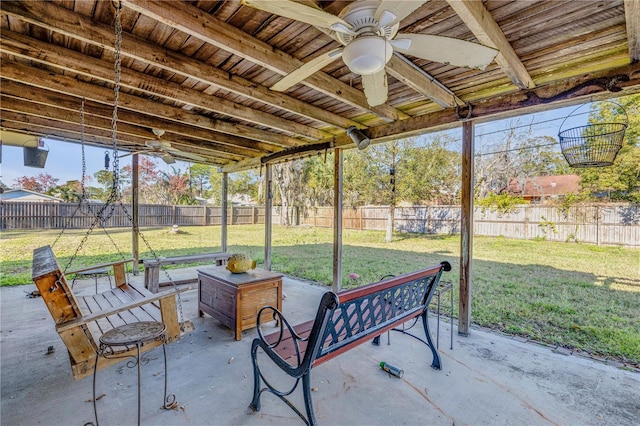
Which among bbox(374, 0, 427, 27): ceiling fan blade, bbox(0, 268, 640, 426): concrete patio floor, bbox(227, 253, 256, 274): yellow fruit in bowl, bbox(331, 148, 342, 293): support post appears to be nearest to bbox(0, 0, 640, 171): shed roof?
bbox(374, 0, 427, 27): ceiling fan blade

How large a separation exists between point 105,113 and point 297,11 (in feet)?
11.2

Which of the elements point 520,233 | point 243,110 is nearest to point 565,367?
point 243,110

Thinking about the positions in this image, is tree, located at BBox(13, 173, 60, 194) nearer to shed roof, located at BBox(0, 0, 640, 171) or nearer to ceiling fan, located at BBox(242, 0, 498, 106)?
shed roof, located at BBox(0, 0, 640, 171)

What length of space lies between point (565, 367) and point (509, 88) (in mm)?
2551

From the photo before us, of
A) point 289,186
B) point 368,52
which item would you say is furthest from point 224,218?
point 289,186

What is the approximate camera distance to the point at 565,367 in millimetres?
2375

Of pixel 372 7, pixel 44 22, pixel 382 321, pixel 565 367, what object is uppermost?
pixel 44 22

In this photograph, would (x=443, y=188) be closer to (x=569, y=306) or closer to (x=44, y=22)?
(x=569, y=306)

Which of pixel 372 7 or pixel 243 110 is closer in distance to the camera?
pixel 372 7

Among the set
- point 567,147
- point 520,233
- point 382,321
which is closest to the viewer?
point 382,321

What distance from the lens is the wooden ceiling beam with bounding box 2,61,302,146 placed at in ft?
8.20

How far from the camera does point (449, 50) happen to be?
1513 mm

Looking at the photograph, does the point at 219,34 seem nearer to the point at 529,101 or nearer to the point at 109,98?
the point at 109,98

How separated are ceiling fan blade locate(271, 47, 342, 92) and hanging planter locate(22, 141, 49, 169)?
4.41 meters
